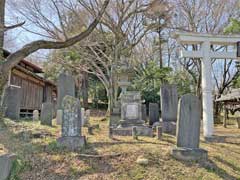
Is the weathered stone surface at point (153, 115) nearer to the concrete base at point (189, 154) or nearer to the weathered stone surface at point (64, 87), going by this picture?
the weathered stone surface at point (64, 87)

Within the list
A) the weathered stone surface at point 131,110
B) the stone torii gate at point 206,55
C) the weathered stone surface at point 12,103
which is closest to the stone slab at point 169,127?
the weathered stone surface at point 131,110

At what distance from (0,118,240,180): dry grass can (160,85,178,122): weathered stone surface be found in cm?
378

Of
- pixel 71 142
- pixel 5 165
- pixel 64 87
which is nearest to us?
pixel 5 165

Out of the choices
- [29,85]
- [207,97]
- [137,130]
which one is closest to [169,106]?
[207,97]

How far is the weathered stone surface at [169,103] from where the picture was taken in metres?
11.9

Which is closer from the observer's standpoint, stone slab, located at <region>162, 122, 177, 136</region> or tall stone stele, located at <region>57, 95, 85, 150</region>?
tall stone stele, located at <region>57, 95, 85, 150</region>

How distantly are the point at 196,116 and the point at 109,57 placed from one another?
45.0 ft

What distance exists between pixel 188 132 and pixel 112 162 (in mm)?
2117

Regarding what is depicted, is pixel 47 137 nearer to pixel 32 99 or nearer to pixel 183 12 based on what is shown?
pixel 32 99

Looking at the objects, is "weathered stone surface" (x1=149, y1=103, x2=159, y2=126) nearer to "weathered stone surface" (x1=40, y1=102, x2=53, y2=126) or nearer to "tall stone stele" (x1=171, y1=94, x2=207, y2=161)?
"weathered stone surface" (x1=40, y1=102, x2=53, y2=126)

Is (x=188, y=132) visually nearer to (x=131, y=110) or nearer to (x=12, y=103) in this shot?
(x=131, y=110)

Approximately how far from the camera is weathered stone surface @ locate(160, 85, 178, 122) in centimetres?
1195

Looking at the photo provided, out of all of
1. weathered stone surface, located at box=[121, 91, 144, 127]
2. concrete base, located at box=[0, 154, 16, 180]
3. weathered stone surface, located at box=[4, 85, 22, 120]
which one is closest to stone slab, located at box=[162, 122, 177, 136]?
weathered stone surface, located at box=[121, 91, 144, 127]

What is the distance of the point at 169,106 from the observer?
12.1 meters
